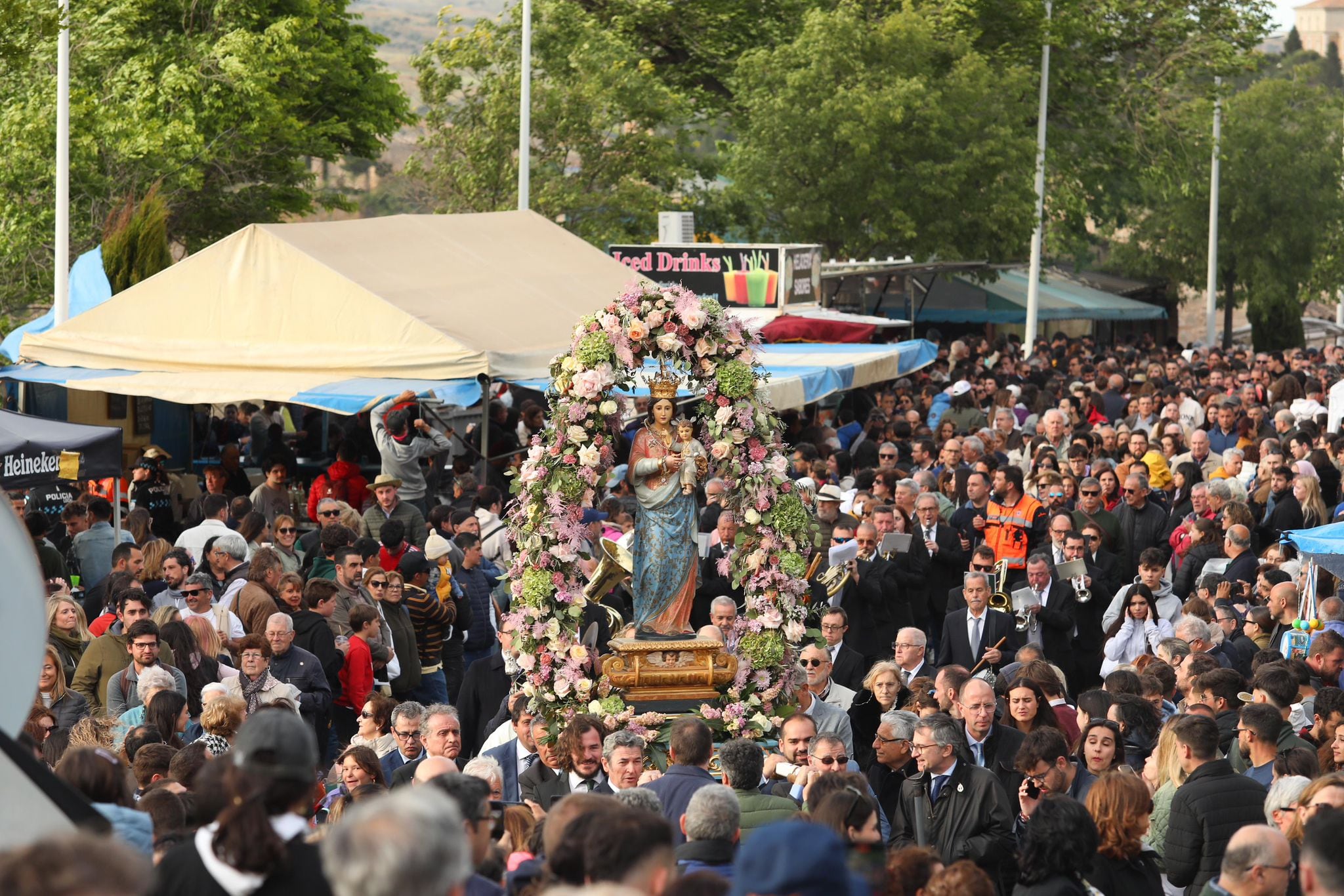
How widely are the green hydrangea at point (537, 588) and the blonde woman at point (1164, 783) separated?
14.2 feet

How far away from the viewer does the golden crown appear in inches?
451

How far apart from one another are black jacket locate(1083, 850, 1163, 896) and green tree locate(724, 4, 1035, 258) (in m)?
27.4

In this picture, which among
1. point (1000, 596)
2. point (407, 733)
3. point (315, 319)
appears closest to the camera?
point (407, 733)

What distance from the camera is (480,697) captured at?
12.0 metres

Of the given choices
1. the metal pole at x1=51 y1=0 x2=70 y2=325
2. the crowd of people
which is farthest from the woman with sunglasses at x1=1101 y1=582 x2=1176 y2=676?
the metal pole at x1=51 y1=0 x2=70 y2=325

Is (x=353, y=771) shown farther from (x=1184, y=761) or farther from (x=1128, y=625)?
(x=1128, y=625)

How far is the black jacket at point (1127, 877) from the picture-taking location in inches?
275

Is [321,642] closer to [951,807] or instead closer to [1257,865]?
[951,807]

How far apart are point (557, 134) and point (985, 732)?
2417cm

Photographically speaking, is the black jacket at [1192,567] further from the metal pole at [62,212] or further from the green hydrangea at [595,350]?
the metal pole at [62,212]

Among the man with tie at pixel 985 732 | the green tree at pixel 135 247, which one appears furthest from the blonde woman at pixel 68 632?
the green tree at pixel 135 247

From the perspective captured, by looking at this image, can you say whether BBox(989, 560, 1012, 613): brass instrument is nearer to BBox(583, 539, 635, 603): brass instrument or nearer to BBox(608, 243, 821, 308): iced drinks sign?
BBox(583, 539, 635, 603): brass instrument

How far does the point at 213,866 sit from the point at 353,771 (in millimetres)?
3764

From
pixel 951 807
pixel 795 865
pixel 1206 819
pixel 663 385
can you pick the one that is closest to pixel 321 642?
pixel 663 385
